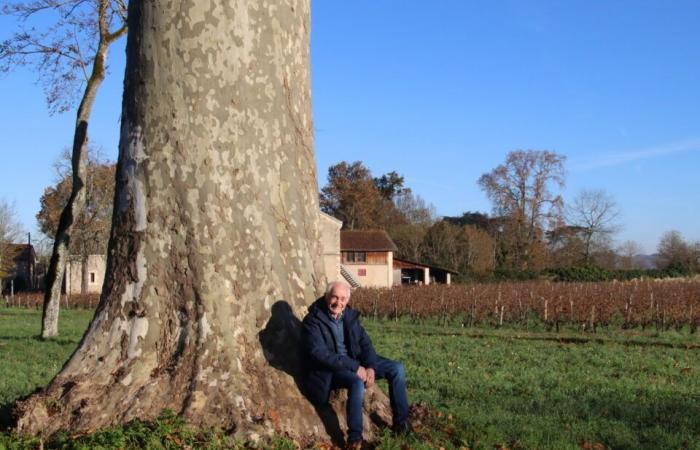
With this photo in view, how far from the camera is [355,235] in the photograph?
71.1 metres

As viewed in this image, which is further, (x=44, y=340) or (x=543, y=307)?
(x=543, y=307)

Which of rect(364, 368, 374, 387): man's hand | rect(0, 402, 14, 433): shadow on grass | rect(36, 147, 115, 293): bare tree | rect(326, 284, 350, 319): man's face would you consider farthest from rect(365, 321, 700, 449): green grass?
rect(36, 147, 115, 293): bare tree

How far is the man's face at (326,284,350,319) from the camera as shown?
6.32 metres

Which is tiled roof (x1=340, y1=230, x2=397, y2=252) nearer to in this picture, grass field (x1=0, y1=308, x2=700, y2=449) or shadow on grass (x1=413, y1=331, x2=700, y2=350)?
shadow on grass (x1=413, y1=331, x2=700, y2=350)

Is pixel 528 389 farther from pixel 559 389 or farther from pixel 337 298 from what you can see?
pixel 337 298

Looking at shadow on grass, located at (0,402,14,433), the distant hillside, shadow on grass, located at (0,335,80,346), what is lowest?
shadow on grass, located at (0,335,80,346)

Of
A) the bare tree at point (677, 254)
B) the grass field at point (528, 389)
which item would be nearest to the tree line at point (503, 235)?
the bare tree at point (677, 254)

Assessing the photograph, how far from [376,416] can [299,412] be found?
0.80 meters

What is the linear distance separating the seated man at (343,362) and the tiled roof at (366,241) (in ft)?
204

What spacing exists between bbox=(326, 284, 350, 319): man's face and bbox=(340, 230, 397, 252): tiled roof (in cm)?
6234

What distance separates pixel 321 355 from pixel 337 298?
491mm

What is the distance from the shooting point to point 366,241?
69.8m

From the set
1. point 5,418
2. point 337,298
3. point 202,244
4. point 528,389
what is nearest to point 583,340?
point 528,389

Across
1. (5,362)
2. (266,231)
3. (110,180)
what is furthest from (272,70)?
(110,180)
